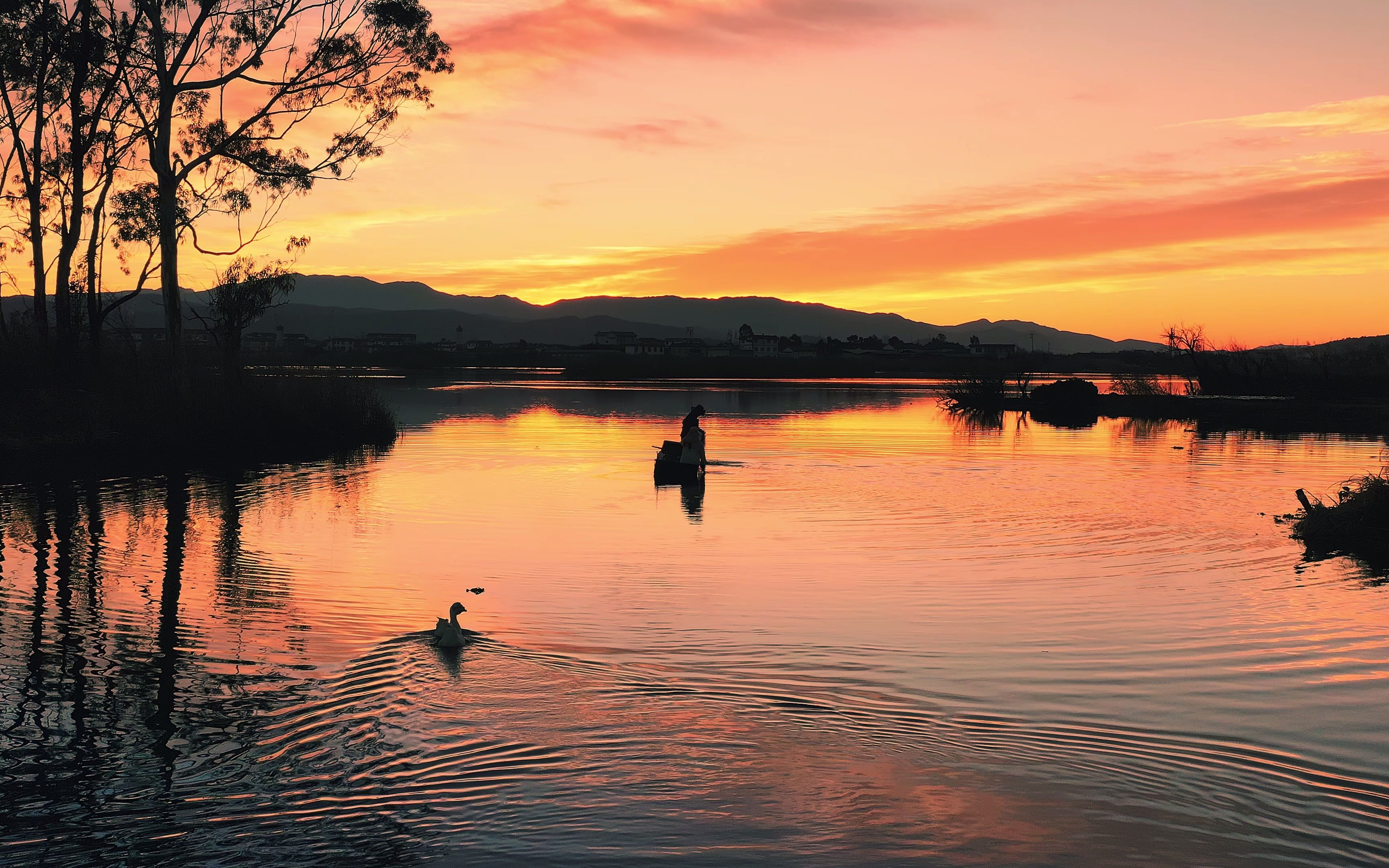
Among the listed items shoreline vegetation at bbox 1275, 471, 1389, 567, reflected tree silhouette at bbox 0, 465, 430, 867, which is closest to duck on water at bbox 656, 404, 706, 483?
reflected tree silhouette at bbox 0, 465, 430, 867

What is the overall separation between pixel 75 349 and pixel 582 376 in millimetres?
111903

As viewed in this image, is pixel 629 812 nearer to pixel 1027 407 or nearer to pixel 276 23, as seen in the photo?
pixel 276 23

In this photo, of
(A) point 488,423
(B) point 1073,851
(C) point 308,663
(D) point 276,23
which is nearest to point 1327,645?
(B) point 1073,851

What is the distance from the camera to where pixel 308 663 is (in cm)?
1012

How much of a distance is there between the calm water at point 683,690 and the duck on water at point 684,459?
4695 millimetres

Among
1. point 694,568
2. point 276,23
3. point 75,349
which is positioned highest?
point 276,23

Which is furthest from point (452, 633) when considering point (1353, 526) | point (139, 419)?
point (139, 419)

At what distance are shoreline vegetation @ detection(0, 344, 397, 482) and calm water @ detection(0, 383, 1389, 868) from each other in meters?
7.19

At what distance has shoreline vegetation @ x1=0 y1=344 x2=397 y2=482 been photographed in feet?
93.8

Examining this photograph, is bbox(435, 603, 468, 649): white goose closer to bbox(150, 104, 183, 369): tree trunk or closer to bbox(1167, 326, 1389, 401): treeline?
bbox(150, 104, 183, 369): tree trunk

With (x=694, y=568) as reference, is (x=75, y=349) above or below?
above

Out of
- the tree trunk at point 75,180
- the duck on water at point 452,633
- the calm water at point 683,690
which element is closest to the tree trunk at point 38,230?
the tree trunk at point 75,180

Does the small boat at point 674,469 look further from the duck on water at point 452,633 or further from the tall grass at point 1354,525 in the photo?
the duck on water at point 452,633

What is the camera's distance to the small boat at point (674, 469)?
2652 centimetres
